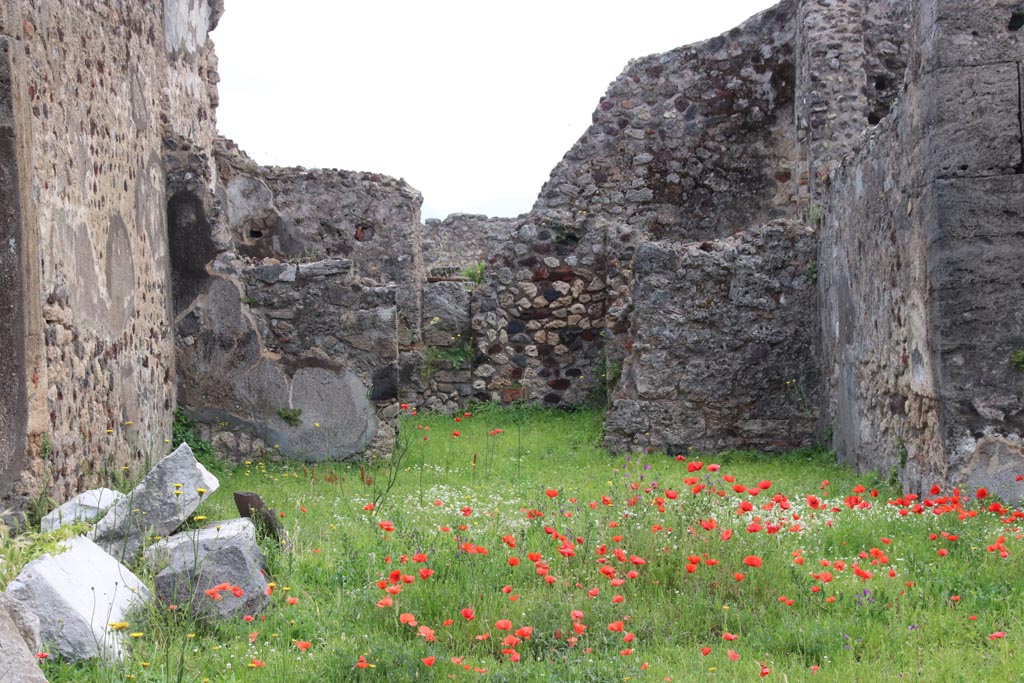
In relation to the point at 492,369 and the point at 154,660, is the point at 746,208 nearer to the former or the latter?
the point at 492,369

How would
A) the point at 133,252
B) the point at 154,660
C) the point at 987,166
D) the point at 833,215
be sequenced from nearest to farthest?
the point at 154,660, the point at 987,166, the point at 133,252, the point at 833,215

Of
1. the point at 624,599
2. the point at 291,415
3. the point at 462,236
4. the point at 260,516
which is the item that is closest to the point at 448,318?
the point at 291,415

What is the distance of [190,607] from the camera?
364 centimetres

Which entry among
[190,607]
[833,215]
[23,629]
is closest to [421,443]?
[833,215]

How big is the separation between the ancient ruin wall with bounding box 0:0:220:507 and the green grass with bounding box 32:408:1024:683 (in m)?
1.00

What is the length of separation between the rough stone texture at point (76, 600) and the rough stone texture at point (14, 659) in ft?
1.91

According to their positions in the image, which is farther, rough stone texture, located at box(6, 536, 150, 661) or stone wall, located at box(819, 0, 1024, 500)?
stone wall, located at box(819, 0, 1024, 500)

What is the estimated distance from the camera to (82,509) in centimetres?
442

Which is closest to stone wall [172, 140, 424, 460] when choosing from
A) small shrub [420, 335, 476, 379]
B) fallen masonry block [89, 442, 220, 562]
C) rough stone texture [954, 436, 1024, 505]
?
small shrub [420, 335, 476, 379]

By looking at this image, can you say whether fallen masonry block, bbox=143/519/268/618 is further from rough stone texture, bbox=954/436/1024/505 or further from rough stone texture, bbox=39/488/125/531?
rough stone texture, bbox=954/436/1024/505

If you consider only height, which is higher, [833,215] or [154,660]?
[833,215]

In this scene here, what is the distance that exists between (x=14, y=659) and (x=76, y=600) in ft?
2.65

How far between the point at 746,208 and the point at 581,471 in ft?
18.7

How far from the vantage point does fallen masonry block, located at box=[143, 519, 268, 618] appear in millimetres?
3695
